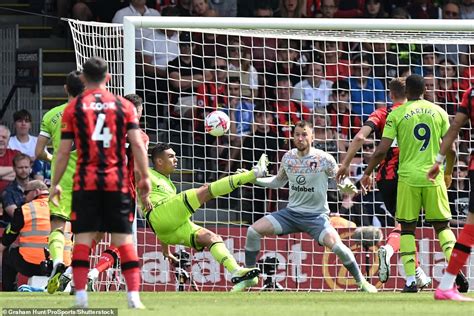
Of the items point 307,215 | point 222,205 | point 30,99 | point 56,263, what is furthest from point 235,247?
point 30,99

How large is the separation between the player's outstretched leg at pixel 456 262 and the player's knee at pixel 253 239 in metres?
3.41

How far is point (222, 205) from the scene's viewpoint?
62.8 ft

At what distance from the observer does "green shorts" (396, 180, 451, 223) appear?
14.6 meters

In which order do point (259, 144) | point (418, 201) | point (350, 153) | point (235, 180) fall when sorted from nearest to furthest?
point (350, 153) → point (418, 201) → point (235, 180) → point (259, 144)

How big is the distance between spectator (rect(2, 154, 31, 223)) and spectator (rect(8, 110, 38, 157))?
3.99 feet

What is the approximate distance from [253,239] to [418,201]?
1954 millimetres

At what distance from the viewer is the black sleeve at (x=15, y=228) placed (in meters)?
16.7

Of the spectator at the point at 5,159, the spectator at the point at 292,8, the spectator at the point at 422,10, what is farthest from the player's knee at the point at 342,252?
the spectator at the point at 422,10

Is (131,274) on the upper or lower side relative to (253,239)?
lower

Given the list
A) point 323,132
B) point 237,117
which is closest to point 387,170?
point 323,132

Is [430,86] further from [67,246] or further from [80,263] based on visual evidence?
[80,263]

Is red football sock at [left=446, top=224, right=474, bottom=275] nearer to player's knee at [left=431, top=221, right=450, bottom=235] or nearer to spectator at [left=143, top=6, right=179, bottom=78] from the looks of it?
player's knee at [left=431, top=221, right=450, bottom=235]

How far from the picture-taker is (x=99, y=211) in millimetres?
11258

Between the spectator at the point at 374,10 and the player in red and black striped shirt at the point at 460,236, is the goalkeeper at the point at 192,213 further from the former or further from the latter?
the spectator at the point at 374,10
